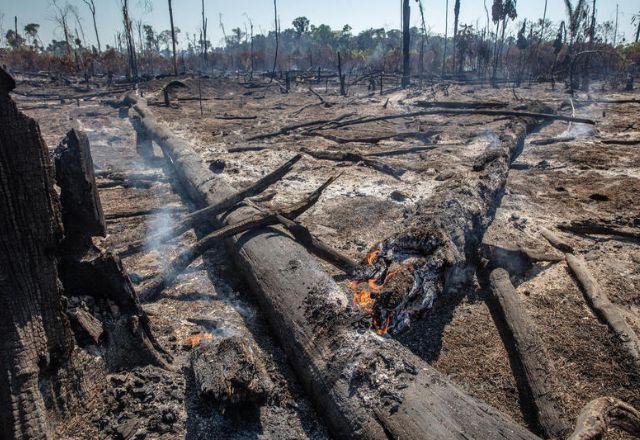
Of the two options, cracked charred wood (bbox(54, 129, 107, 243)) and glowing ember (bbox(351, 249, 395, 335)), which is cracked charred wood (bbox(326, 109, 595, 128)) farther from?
cracked charred wood (bbox(54, 129, 107, 243))

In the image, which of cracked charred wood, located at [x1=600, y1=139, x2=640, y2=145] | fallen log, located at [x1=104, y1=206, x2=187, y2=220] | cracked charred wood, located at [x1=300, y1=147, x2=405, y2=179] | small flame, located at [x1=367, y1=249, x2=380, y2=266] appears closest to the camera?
small flame, located at [x1=367, y1=249, x2=380, y2=266]

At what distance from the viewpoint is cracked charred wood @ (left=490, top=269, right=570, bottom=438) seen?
8.28 feet

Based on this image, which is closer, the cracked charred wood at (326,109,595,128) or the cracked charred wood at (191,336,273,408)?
the cracked charred wood at (191,336,273,408)

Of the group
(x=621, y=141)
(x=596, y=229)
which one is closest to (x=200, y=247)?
(x=596, y=229)

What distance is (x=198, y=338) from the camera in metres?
3.23

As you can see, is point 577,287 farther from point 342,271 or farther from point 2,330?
point 2,330

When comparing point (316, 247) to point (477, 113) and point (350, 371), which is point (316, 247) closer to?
point (350, 371)

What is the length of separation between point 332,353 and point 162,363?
1.25 metres

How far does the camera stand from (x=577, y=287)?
13.3 ft

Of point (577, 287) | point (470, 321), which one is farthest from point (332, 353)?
point (577, 287)

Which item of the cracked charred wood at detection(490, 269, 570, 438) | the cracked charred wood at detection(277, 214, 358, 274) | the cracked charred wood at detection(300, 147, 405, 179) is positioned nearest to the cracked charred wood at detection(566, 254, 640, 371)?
the cracked charred wood at detection(490, 269, 570, 438)

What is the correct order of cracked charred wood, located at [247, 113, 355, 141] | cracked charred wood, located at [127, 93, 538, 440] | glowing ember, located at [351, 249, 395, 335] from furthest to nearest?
cracked charred wood, located at [247, 113, 355, 141], glowing ember, located at [351, 249, 395, 335], cracked charred wood, located at [127, 93, 538, 440]

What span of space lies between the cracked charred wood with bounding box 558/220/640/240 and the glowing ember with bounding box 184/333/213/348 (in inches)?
202

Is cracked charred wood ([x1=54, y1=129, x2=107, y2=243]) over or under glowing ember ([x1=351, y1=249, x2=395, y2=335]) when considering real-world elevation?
over
